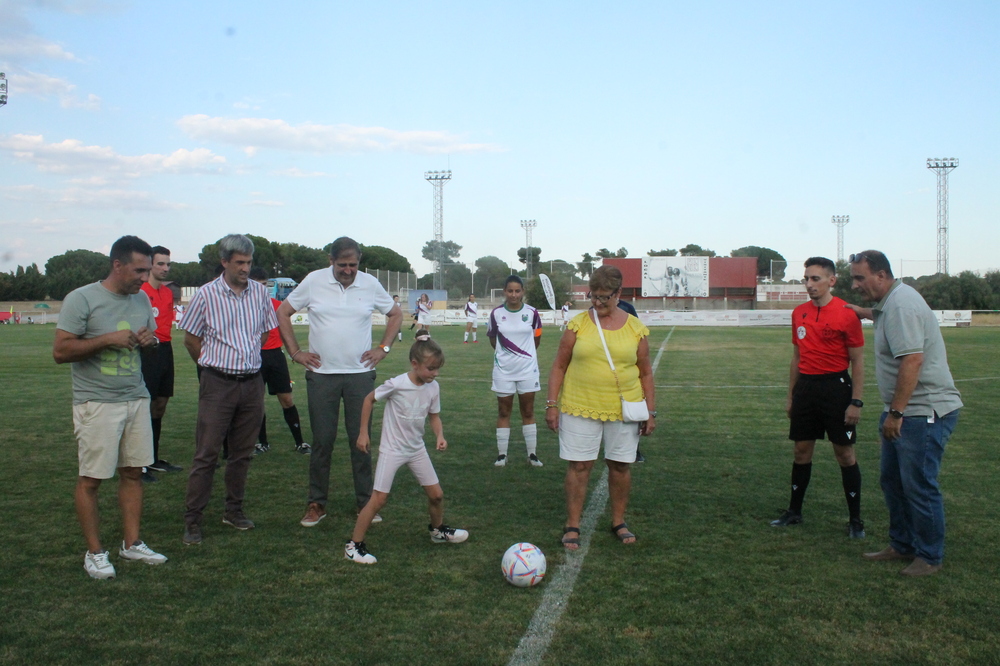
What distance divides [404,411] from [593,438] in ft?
4.22

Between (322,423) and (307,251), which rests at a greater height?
(307,251)

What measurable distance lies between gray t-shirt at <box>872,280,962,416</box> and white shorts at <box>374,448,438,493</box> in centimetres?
299

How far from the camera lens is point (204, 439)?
5.28 metres

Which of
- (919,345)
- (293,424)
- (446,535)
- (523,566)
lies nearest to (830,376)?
(919,345)

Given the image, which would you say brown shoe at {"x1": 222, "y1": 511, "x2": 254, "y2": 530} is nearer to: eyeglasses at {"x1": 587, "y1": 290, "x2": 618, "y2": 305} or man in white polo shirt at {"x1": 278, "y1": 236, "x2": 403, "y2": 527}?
man in white polo shirt at {"x1": 278, "y1": 236, "x2": 403, "y2": 527}

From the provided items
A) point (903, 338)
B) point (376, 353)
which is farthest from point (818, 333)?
point (376, 353)

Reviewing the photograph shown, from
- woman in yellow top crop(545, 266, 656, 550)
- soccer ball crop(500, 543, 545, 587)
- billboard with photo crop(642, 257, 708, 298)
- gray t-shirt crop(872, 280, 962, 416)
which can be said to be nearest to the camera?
soccer ball crop(500, 543, 545, 587)

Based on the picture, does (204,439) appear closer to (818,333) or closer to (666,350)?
(818,333)

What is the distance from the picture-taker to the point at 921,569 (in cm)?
457

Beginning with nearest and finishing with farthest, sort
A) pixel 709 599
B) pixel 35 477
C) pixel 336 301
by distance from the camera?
pixel 709 599 < pixel 336 301 < pixel 35 477

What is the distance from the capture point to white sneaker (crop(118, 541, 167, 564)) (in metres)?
4.76

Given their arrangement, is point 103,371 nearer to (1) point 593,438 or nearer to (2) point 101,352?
(2) point 101,352

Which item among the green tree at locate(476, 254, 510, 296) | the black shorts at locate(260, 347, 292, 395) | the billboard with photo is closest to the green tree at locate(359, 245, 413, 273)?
the green tree at locate(476, 254, 510, 296)

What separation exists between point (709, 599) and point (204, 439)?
3.48 meters
